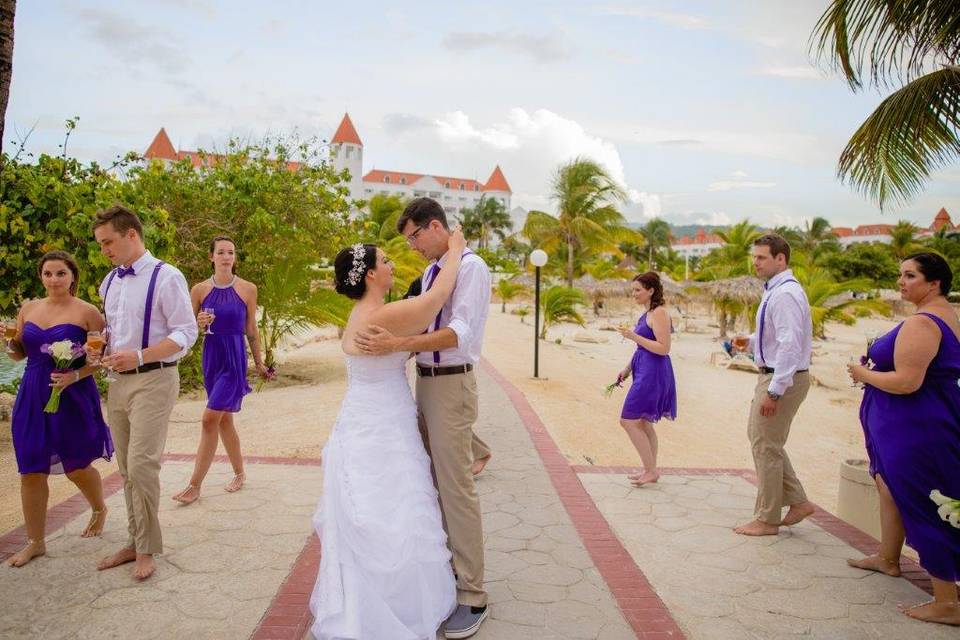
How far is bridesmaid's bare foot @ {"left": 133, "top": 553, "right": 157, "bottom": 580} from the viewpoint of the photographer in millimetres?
3791

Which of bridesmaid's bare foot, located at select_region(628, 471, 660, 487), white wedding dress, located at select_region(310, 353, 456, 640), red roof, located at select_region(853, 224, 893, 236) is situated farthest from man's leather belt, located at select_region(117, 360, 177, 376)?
red roof, located at select_region(853, 224, 893, 236)

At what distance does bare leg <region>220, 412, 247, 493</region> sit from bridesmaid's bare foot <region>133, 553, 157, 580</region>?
4.85 ft

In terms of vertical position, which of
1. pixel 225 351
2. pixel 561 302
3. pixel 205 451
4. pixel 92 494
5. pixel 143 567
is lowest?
pixel 143 567

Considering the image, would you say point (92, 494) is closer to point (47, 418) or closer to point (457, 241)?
point (47, 418)

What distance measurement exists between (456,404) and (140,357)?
76.8 inches

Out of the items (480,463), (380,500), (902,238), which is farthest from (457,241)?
(902,238)

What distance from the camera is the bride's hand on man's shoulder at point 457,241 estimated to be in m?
3.27

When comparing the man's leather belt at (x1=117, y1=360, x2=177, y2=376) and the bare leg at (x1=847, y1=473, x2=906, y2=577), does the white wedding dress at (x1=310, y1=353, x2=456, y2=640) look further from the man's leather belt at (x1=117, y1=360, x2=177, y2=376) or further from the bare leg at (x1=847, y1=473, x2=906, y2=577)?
the bare leg at (x1=847, y1=473, x2=906, y2=577)

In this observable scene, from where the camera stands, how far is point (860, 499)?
488cm

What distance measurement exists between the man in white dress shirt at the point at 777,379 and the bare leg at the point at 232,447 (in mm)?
4083

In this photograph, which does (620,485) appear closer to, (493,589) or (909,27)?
(493,589)

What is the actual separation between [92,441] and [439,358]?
2.61 meters

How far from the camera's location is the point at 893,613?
3635mm

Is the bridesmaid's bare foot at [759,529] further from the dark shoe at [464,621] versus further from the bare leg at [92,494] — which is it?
the bare leg at [92,494]
